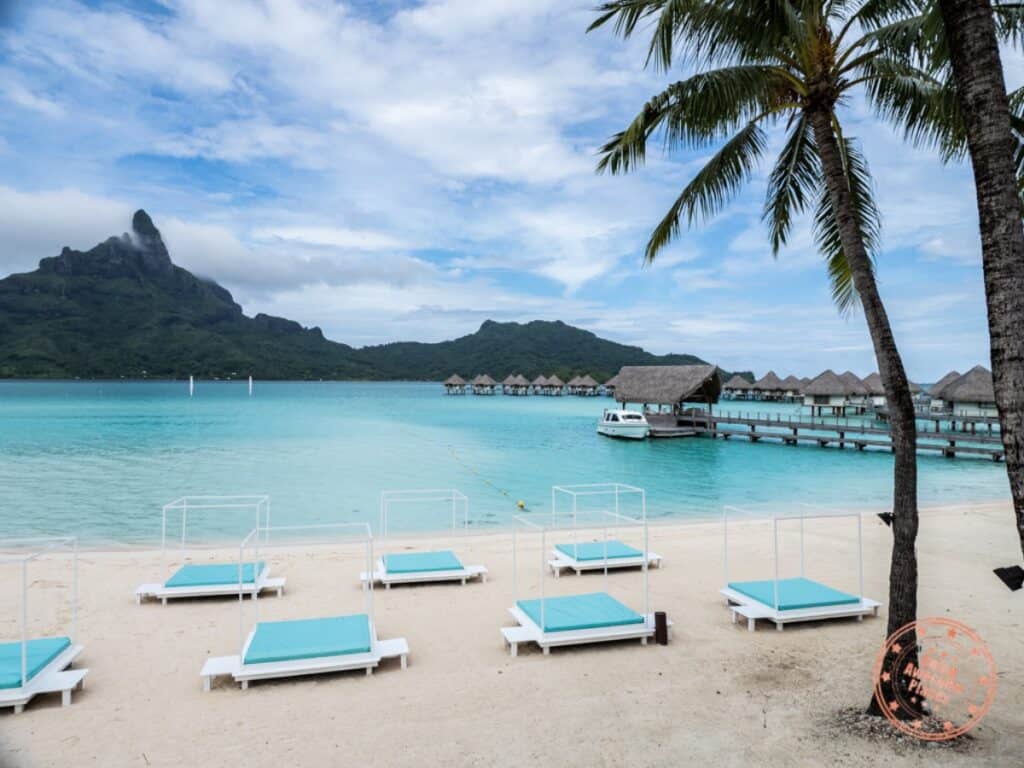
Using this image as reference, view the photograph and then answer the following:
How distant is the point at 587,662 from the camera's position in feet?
18.1

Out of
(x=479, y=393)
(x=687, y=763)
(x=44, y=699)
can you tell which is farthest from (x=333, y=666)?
(x=479, y=393)

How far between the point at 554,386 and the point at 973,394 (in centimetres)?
6355

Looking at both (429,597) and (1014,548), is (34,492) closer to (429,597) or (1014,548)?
(429,597)

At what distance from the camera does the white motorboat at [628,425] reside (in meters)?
33.5

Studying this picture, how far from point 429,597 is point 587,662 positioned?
2.62m

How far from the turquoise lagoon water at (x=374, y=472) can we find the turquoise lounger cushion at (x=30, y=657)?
8315 millimetres

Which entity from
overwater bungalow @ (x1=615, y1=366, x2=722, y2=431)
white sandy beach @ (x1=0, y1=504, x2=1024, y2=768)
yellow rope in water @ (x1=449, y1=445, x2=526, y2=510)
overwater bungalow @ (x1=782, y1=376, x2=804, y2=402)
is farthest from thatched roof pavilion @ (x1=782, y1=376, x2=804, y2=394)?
white sandy beach @ (x1=0, y1=504, x2=1024, y2=768)

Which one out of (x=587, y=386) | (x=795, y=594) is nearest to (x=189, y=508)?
(x=795, y=594)

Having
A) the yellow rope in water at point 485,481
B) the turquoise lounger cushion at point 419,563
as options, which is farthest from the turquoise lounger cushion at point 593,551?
the yellow rope in water at point 485,481

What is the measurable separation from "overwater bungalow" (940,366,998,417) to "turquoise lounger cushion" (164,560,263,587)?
36.6 m

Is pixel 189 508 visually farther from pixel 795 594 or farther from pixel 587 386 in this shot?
pixel 587 386

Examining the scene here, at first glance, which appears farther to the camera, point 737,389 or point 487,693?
point 737,389

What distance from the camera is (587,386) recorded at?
93188 millimetres

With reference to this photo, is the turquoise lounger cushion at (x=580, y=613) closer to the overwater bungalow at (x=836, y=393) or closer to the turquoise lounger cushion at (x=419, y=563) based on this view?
the turquoise lounger cushion at (x=419, y=563)
